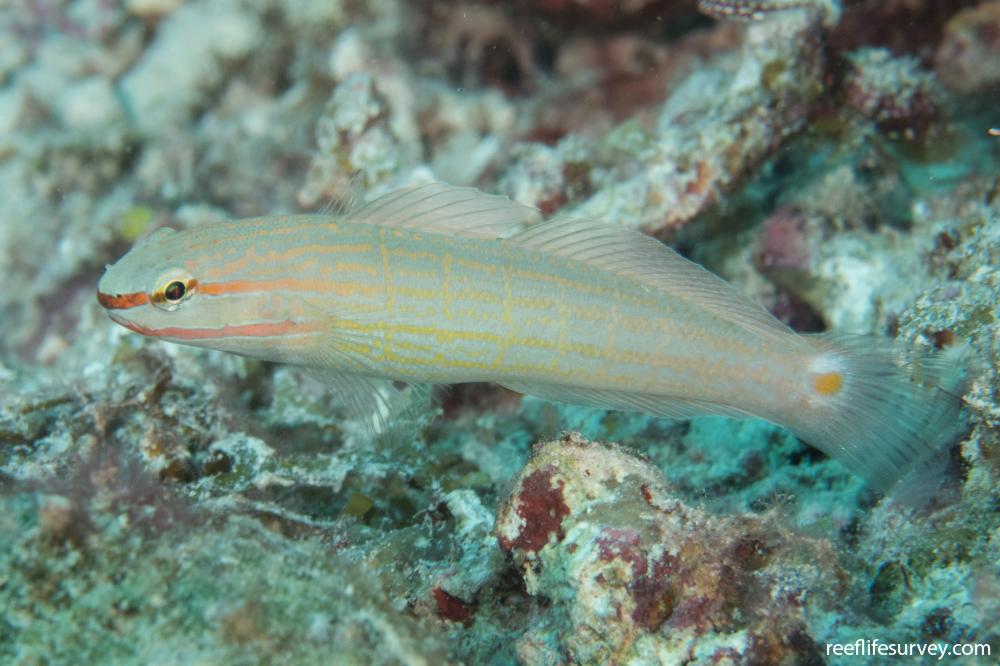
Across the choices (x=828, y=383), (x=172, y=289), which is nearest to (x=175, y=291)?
(x=172, y=289)

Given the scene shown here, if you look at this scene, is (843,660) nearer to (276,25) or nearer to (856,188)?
(856,188)

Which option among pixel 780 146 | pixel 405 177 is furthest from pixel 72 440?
pixel 780 146

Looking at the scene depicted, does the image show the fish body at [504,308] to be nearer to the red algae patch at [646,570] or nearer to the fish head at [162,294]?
the fish head at [162,294]

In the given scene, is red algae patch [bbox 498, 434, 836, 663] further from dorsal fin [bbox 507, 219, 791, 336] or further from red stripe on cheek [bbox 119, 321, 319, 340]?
red stripe on cheek [bbox 119, 321, 319, 340]

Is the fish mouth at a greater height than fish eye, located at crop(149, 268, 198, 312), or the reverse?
fish eye, located at crop(149, 268, 198, 312)

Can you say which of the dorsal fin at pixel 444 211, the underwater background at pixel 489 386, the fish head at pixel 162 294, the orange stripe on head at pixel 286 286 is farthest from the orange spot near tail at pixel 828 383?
the fish head at pixel 162 294

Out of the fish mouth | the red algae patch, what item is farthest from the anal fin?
the fish mouth

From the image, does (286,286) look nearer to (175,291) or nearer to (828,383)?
(175,291)

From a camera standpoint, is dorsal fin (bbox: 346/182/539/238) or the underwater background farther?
dorsal fin (bbox: 346/182/539/238)
